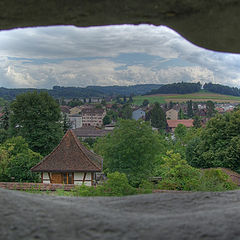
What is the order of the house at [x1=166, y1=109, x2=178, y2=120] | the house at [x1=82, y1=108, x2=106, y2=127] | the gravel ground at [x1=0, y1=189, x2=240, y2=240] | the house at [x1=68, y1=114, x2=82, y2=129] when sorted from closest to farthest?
the gravel ground at [x1=0, y1=189, x2=240, y2=240], the house at [x1=68, y1=114, x2=82, y2=129], the house at [x1=82, y1=108, x2=106, y2=127], the house at [x1=166, y1=109, x2=178, y2=120]

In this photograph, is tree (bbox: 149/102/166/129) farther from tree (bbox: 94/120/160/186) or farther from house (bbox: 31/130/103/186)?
house (bbox: 31/130/103/186)

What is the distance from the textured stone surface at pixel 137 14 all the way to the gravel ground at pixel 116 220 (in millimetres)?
1585

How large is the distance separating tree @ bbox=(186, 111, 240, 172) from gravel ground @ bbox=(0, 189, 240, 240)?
19609 mm

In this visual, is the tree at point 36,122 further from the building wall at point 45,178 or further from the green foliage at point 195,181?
the green foliage at point 195,181

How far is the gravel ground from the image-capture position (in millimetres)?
2059

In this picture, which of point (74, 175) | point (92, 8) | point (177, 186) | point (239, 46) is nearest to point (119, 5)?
point (92, 8)

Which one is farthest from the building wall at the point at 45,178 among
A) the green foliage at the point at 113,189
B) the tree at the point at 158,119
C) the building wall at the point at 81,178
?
the tree at the point at 158,119

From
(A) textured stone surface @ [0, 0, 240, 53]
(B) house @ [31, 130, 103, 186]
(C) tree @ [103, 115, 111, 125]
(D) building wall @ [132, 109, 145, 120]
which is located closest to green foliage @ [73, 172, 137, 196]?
(A) textured stone surface @ [0, 0, 240, 53]

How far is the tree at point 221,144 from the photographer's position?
69.3 ft

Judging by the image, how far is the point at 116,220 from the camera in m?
2.31

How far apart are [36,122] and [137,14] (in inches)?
861

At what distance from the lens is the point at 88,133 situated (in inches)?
2267

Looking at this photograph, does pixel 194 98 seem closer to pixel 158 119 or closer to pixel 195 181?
pixel 158 119

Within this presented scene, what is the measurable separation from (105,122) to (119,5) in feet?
267
